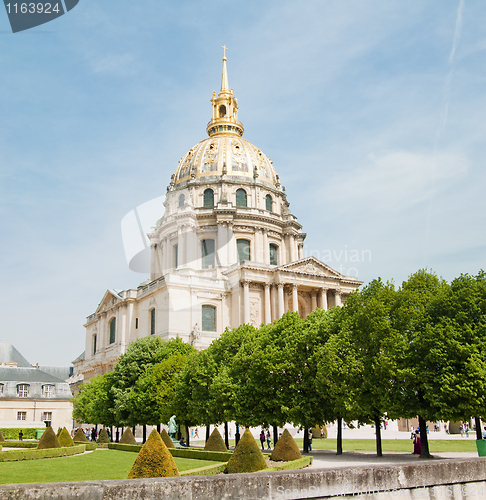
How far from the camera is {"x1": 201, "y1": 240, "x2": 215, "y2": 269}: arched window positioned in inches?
2687

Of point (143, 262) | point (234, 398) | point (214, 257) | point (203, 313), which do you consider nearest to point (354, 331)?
point (234, 398)

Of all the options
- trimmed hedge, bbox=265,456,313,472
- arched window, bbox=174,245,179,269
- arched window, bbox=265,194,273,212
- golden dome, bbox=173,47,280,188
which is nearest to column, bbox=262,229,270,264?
arched window, bbox=265,194,273,212

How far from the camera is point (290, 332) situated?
3262 cm

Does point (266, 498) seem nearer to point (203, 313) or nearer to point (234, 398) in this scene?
point (234, 398)

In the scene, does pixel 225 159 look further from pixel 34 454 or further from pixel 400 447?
pixel 34 454

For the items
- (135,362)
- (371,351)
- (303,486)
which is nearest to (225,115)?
(135,362)

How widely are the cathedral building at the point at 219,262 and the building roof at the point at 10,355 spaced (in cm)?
1371

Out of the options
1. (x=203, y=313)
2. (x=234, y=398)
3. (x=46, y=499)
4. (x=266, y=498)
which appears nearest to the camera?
(x=46, y=499)

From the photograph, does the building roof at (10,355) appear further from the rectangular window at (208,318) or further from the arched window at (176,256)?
the rectangular window at (208,318)

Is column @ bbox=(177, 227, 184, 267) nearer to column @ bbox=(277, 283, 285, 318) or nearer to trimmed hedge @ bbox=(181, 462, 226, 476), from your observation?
column @ bbox=(277, 283, 285, 318)

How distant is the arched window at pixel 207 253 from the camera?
6825 centimetres

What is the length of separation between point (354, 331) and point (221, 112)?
6278cm

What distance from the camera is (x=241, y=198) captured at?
73.4m

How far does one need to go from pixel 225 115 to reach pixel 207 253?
25598 mm
